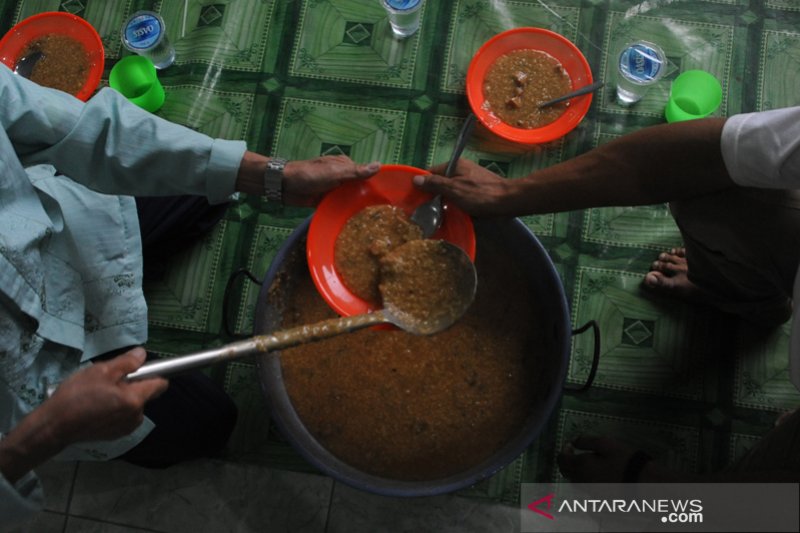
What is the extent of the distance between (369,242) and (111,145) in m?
0.50

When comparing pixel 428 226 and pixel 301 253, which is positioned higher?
pixel 428 226

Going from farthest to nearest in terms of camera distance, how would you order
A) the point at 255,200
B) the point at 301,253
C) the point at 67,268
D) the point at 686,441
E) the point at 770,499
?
the point at 255,200, the point at 686,441, the point at 301,253, the point at 67,268, the point at 770,499

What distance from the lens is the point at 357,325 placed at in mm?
1066

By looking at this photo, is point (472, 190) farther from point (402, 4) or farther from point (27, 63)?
point (27, 63)

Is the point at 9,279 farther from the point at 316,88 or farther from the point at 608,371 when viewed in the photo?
the point at 608,371

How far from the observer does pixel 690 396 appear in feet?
5.21

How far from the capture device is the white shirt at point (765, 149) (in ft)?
3.26

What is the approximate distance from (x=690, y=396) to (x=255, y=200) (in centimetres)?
126

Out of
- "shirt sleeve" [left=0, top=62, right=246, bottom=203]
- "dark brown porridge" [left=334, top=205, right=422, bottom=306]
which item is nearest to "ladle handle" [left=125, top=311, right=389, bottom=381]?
"dark brown porridge" [left=334, top=205, right=422, bottom=306]

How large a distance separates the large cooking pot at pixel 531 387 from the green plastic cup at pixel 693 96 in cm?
69

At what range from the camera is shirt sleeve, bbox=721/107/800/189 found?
99 centimetres

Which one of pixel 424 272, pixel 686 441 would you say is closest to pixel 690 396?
pixel 686 441

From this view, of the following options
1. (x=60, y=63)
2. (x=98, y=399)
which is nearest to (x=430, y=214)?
(x=98, y=399)

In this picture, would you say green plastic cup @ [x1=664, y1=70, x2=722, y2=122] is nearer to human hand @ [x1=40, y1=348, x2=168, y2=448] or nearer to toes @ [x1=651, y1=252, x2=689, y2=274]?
toes @ [x1=651, y1=252, x2=689, y2=274]
